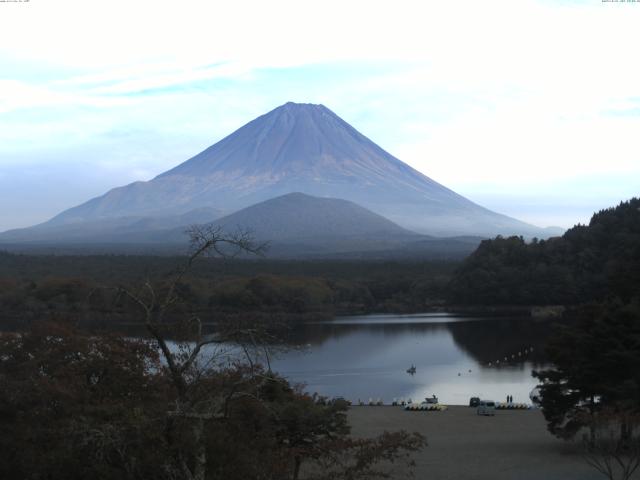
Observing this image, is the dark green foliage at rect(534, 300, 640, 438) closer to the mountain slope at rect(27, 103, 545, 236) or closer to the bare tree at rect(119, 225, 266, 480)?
the bare tree at rect(119, 225, 266, 480)

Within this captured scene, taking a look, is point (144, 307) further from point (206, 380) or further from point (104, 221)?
point (104, 221)

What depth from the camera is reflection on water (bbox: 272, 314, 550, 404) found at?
23922 millimetres

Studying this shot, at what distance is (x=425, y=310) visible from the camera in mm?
49031

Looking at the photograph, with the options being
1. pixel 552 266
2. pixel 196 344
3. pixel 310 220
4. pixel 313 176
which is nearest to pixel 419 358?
pixel 552 266

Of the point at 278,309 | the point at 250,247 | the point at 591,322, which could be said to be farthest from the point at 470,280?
the point at 250,247

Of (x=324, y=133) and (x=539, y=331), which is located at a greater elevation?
(x=324, y=133)

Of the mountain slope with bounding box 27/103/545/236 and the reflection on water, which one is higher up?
the mountain slope with bounding box 27/103/545/236

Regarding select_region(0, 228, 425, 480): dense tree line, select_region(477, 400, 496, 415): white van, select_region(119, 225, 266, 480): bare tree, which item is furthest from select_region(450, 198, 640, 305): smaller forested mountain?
select_region(119, 225, 266, 480): bare tree

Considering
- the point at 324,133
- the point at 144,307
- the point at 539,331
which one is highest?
the point at 324,133

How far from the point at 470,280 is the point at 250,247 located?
146ft

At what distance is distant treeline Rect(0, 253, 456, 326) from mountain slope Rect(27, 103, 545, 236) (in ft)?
258

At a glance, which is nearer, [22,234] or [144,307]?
[144,307]

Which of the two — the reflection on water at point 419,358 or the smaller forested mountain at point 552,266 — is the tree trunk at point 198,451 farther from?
the smaller forested mountain at point 552,266

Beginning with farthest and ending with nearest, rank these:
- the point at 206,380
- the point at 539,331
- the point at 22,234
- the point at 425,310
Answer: the point at 22,234 → the point at 425,310 → the point at 539,331 → the point at 206,380
